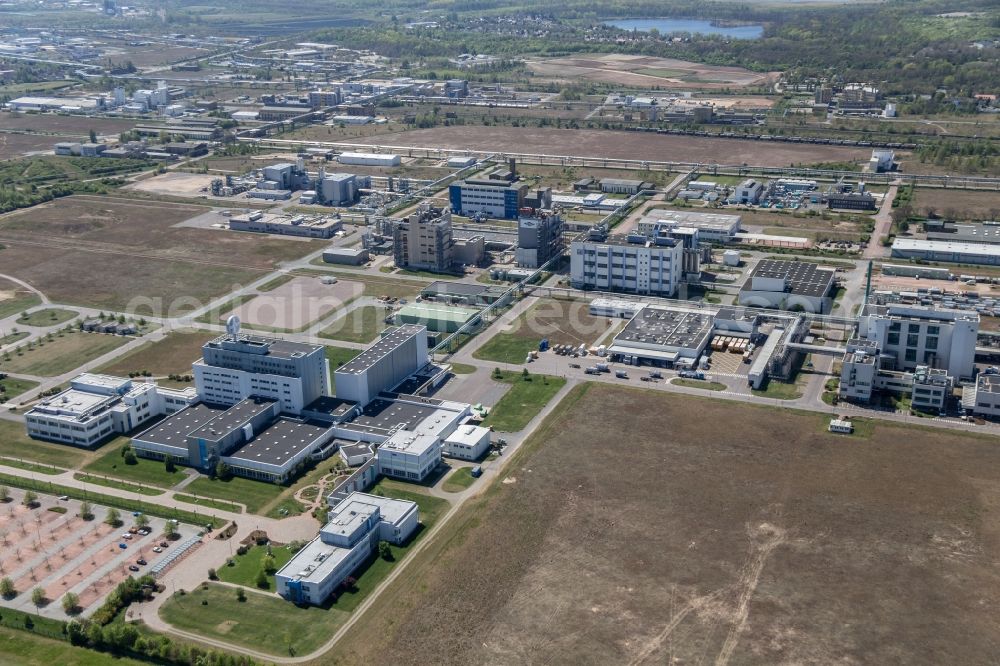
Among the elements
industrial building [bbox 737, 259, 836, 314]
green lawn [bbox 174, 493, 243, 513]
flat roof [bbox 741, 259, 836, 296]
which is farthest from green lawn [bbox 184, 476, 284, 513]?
flat roof [bbox 741, 259, 836, 296]

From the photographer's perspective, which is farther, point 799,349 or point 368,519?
point 799,349

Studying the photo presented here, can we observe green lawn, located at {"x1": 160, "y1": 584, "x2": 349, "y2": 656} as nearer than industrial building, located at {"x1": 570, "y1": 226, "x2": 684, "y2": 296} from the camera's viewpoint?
Yes

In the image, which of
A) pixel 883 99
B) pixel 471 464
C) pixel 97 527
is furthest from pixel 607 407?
pixel 883 99

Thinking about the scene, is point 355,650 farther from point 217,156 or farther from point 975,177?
point 217,156

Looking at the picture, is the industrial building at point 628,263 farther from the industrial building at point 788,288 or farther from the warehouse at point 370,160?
the warehouse at point 370,160

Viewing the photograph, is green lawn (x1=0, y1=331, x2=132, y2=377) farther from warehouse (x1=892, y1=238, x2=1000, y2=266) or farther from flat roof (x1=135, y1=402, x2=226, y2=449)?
warehouse (x1=892, y1=238, x2=1000, y2=266)

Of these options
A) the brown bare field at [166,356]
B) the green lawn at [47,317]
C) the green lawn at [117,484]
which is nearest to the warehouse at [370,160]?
the green lawn at [47,317]
